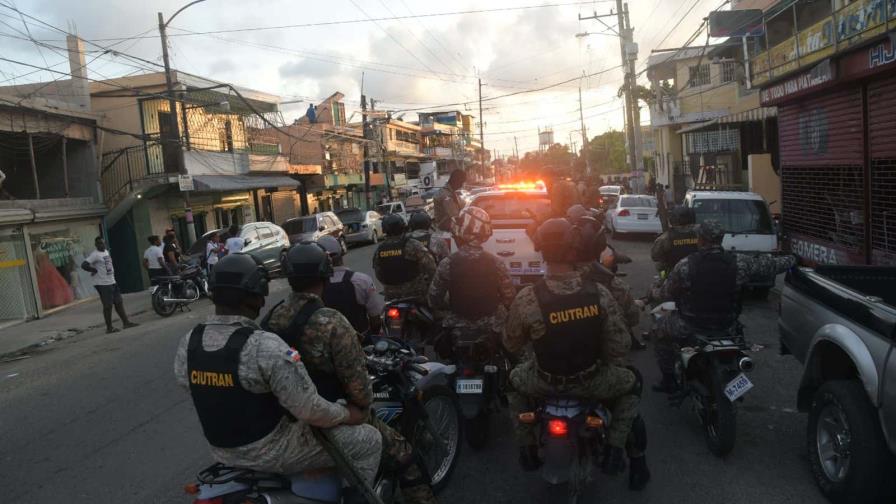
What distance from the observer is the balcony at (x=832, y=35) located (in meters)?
9.54

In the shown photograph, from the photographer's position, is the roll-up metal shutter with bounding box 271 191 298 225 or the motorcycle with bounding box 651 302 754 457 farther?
the roll-up metal shutter with bounding box 271 191 298 225

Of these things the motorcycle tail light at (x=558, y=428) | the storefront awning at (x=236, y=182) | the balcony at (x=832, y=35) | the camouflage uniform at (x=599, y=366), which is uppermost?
the balcony at (x=832, y=35)

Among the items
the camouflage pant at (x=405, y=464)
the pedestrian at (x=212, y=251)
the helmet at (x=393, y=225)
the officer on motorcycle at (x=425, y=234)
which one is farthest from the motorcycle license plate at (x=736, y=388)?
the pedestrian at (x=212, y=251)

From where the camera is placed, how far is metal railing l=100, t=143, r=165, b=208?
837 inches

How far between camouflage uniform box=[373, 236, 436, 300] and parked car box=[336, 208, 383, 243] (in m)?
21.8

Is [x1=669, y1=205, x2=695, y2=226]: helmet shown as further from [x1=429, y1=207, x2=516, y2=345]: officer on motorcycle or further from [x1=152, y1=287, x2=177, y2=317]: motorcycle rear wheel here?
[x1=152, y1=287, x2=177, y2=317]: motorcycle rear wheel

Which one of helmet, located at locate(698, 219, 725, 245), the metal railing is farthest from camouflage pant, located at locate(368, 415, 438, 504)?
the metal railing

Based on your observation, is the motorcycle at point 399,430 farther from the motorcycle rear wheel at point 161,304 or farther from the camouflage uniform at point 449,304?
the motorcycle rear wheel at point 161,304

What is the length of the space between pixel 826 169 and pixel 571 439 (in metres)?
10.9

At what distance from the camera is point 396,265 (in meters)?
6.13

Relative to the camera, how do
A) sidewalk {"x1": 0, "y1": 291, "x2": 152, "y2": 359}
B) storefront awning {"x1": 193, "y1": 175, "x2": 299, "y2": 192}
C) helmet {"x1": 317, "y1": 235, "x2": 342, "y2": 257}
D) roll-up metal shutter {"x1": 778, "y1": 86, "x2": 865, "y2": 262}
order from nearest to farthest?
helmet {"x1": 317, "y1": 235, "x2": 342, "y2": 257}, roll-up metal shutter {"x1": 778, "y1": 86, "x2": 865, "y2": 262}, sidewalk {"x1": 0, "y1": 291, "x2": 152, "y2": 359}, storefront awning {"x1": 193, "y1": 175, "x2": 299, "y2": 192}

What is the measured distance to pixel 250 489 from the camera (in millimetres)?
2740

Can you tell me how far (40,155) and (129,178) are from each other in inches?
108

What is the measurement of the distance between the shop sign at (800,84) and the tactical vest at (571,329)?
947cm
